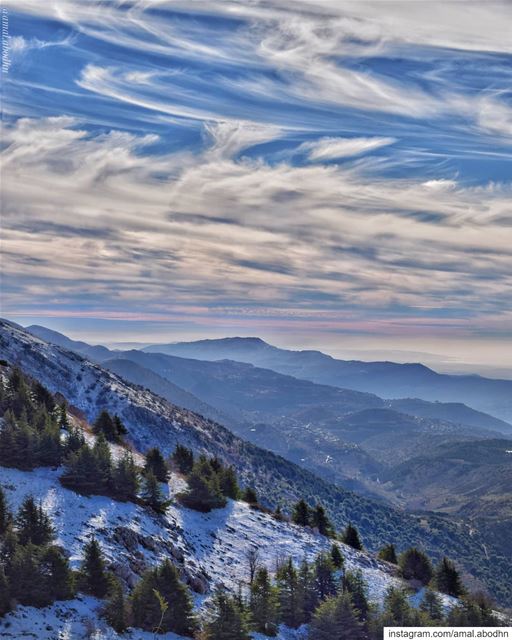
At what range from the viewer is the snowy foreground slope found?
130ft

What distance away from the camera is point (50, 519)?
5219 centimetres

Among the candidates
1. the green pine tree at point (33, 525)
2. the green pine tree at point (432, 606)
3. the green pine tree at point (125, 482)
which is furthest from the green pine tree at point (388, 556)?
the green pine tree at point (33, 525)

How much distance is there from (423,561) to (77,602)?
184 ft

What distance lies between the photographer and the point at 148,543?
57.4 m

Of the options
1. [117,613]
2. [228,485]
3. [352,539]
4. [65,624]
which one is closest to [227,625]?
[117,613]

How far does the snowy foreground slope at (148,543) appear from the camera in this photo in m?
39.6

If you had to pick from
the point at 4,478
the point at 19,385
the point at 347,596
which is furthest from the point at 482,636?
the point at 19,385

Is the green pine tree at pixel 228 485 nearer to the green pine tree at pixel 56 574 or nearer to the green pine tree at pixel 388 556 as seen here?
the green pine tree at pixel 388 556

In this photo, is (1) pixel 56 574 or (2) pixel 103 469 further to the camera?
(2) pixel 103 469

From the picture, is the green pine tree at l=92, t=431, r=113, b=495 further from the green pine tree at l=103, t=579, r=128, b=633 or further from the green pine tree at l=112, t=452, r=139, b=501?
the green pine tree at l=103, t=579, r=128, b=633

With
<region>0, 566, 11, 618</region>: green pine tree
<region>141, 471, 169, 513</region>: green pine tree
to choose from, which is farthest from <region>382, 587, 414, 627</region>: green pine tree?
<region>0, 566, 11, 618</region>: green pine tree

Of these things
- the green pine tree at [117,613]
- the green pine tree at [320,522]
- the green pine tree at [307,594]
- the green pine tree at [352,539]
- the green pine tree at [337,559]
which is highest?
the green pine tree at [117,613]

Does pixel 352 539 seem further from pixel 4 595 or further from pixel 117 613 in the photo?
pixel 4 595

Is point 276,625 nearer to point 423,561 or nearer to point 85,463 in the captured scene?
point 85,463
